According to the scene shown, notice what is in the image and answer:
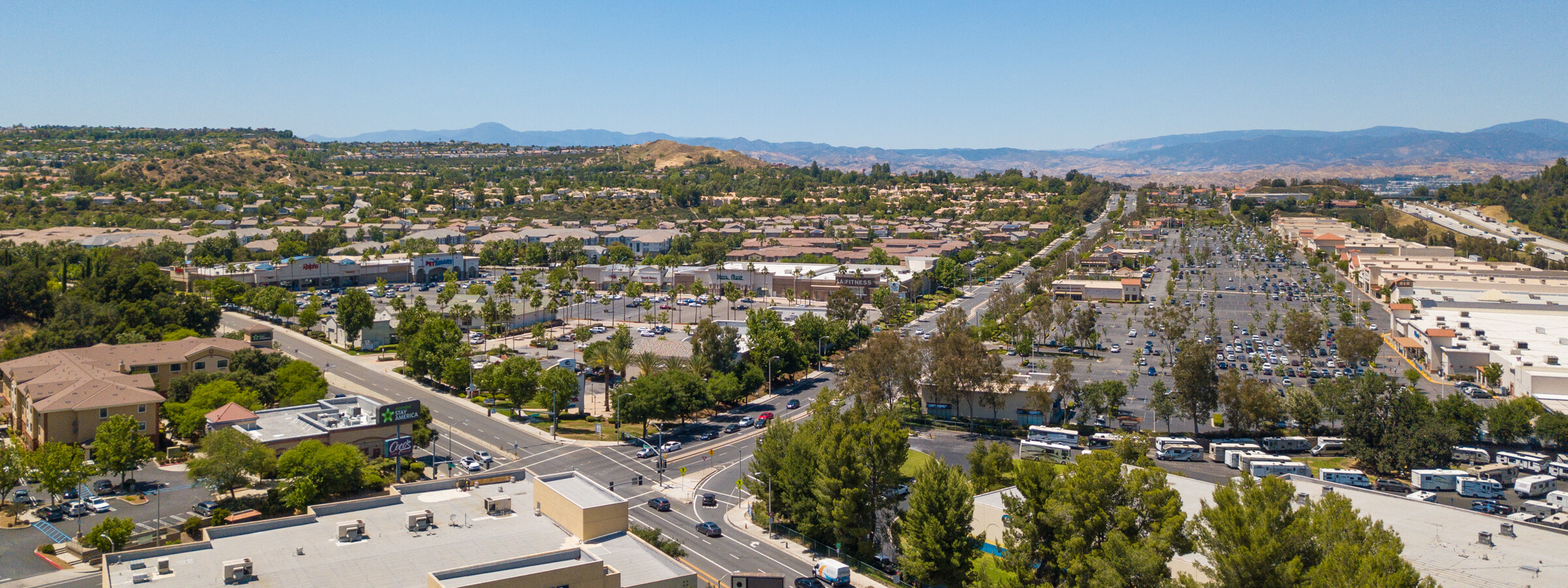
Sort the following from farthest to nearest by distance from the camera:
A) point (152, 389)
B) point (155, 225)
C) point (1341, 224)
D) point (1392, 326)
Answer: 1. point (1341, 224)
2. point (155, 225)
3. point (1392, 326)
4. point (152, 389)

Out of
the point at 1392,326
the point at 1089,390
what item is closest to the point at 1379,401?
the point at 1089,390

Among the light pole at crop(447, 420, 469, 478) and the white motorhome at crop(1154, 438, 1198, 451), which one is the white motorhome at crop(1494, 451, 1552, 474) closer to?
the white motorhome at crop(1154, 438, 1198, 451)

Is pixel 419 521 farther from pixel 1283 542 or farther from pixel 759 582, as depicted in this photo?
pixel 1283 542

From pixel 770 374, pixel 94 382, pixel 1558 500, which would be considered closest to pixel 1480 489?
pixel 1558 500

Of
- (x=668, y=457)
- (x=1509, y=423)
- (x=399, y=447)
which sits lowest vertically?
(x=668, y=457)

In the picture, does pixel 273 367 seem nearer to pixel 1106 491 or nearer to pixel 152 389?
pixel 152 389
